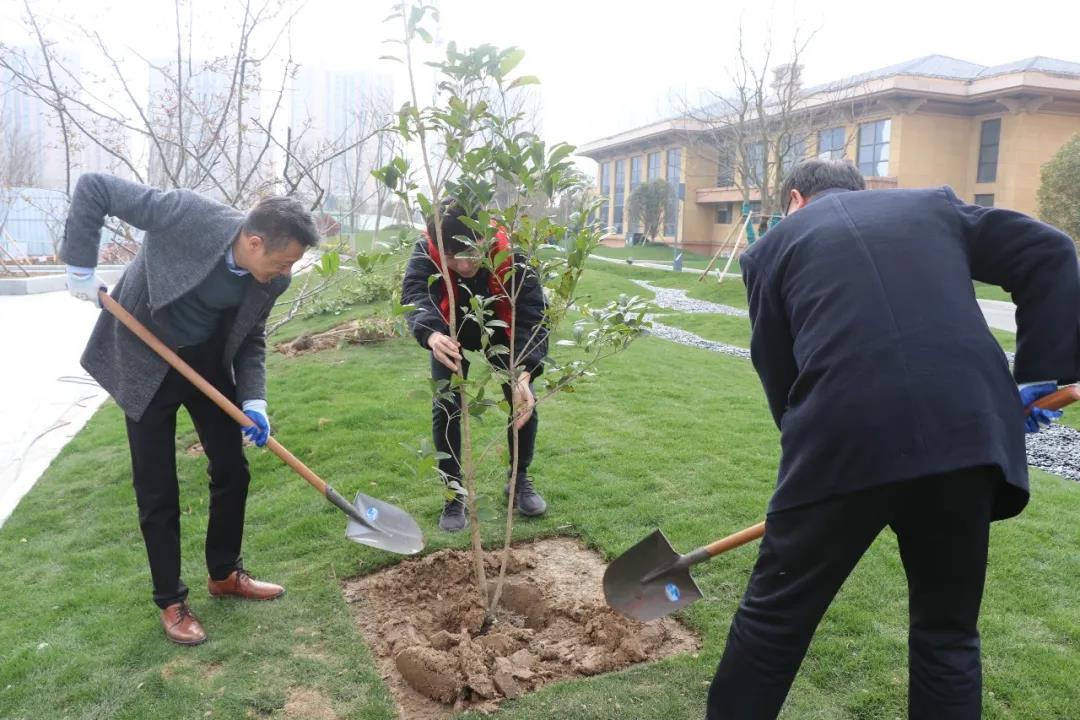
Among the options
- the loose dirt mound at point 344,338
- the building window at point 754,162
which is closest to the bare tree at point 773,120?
the building window at point 754,162

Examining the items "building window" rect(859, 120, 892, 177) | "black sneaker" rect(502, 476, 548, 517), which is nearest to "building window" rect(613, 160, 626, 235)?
"building window" rect(859, 120, 892, 177)

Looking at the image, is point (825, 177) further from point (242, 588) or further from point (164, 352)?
point (242, 588)

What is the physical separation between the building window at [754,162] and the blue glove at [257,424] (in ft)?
56.1

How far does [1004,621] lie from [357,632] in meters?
2.41

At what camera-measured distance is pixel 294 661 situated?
282cm

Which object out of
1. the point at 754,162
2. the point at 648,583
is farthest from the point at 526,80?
the point at 754,162

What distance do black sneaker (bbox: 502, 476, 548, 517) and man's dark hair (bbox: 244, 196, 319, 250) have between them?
1.76 meters

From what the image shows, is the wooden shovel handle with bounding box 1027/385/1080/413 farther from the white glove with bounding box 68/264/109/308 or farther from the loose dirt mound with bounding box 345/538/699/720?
the white glove with bounding box 68/264/109/308

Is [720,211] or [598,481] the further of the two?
[720,211]

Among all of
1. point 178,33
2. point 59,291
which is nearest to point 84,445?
point 178,33

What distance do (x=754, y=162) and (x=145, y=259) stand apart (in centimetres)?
2239

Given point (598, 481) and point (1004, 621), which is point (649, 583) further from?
point (598, 481)

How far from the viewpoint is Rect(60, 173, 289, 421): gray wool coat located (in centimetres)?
282

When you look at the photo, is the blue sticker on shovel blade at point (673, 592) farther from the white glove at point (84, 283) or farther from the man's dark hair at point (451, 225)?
the white glove at point (84, 283)
